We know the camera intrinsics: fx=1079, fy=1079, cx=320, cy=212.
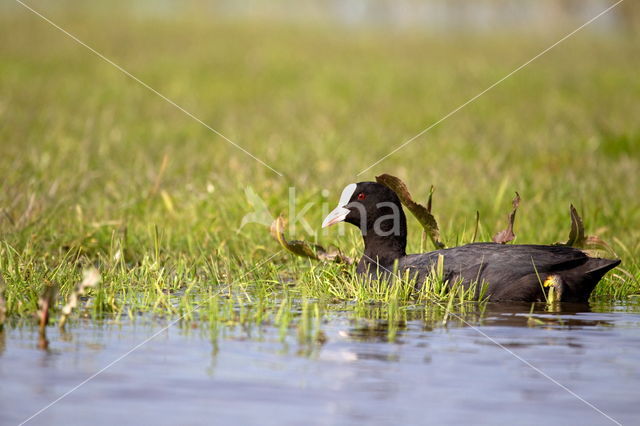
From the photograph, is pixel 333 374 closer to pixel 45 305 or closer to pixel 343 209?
pixel 45 305

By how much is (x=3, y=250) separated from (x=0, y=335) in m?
1.93

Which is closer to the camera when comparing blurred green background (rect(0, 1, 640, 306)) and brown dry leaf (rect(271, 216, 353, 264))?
brown dry leaf (rect(271, 216, 353, 264))

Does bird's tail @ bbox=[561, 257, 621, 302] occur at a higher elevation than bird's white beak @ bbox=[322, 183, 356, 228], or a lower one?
lower

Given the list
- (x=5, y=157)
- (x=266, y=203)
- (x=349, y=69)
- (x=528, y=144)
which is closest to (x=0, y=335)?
(x=266, y=203)

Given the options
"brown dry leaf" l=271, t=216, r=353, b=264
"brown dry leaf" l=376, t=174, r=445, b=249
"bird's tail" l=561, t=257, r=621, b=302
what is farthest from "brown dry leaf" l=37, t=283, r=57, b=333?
"bird's tail" l=561, t=257, r=621, b=302

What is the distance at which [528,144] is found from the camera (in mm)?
16203

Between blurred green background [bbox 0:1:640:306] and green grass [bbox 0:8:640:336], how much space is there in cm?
4

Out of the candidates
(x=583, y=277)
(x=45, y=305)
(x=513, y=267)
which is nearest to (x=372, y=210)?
(x=513, y=267)

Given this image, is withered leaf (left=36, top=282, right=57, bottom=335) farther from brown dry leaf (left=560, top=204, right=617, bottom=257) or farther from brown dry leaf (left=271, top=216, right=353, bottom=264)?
brown dry leaf (left=560, top=204, right=617, bottom=257)

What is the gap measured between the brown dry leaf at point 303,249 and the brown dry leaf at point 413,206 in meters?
0.62

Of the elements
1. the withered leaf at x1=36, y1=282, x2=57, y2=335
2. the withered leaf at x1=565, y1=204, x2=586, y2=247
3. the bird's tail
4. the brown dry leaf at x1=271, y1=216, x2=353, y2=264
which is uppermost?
the withered leaf at x1=565, y1=204, x2=586, y2=247

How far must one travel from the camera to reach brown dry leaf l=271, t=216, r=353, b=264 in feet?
26.5

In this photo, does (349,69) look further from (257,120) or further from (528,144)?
(528,144)

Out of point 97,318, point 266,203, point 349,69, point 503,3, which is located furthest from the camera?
point 503,3
